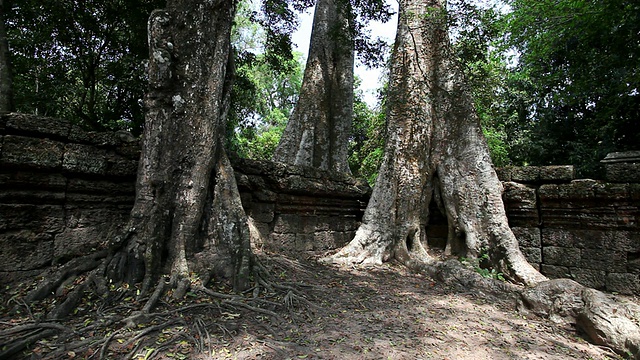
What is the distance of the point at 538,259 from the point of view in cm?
446

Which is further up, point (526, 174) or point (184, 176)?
point (526, 174)

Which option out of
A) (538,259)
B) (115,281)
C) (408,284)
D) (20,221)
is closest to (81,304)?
(115,281)

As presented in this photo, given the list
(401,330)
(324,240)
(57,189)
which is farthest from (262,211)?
(401,330)

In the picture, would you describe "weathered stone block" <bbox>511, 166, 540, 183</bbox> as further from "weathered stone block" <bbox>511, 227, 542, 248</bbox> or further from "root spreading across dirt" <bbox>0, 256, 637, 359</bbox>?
"root spreading across dirt" <bbox>0, 256, 637, 359</bbox>

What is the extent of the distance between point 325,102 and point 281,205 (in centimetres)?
306

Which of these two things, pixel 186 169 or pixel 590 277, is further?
pixel 590 277

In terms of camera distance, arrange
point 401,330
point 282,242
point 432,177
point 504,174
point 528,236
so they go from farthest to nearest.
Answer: point 432,177
point 504,174
point 528,236
point 282,242
point 401,330

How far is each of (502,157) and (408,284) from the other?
8986 millimetres

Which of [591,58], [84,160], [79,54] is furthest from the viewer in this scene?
[591,58]

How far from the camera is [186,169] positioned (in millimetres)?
3014

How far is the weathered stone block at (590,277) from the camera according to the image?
13.4ft

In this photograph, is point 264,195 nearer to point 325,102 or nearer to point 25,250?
point 25,250

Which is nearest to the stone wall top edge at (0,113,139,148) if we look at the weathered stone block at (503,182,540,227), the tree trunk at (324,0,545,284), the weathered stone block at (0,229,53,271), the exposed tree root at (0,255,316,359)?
the weathered stone block at (0,229,53,271)

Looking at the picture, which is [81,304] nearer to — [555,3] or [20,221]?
[20,221]
